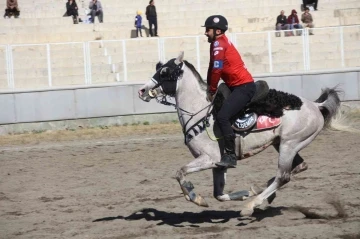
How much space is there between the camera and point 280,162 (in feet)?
32.2

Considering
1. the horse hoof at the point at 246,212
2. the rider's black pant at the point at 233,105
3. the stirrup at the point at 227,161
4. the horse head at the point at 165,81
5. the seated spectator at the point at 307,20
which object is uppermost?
the seated spectator at the point at 307,20

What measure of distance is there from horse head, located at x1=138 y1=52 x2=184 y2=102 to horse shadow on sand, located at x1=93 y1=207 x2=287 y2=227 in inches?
60.6

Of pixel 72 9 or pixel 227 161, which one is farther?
pixel 72 9

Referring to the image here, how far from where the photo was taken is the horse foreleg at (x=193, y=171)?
9234 millimetres

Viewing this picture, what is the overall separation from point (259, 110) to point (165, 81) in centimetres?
120

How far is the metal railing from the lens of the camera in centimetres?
2073

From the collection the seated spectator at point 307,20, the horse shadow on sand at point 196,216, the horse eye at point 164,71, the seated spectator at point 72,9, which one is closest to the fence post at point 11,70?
the seated spectator at point 72,9

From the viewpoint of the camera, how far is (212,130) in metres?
9.52

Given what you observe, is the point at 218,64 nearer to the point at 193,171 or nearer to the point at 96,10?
the point at 193,171

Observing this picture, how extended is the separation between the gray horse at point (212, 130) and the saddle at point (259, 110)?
0.09 meters

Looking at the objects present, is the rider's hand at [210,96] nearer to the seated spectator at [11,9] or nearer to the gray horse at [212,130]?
the gray horse at [212,130]

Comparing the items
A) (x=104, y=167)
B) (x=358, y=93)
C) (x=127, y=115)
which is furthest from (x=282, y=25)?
(x=104, y=167)

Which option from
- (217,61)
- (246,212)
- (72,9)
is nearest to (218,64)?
(217,61)

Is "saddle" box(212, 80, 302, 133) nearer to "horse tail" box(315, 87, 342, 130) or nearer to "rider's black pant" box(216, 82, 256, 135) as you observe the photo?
"rider's black pant" box(216, 82, 256, 135)
